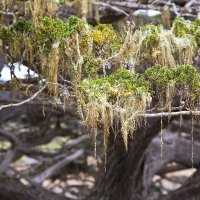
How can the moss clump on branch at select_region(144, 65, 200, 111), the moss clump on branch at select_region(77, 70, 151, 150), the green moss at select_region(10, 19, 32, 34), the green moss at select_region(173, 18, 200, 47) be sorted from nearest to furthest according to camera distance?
the moss clump on branch at select_region(77, 70, 151, 150) → the moss clump on branch at select_region(144, 65, 200, 111) → the green moss at select_region(10, 19, 32, 34) → the green moss at select_region(173, 18, 200, 47)

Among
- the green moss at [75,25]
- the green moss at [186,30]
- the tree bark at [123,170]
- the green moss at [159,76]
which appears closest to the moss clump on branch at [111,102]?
the green moss at [159,76]

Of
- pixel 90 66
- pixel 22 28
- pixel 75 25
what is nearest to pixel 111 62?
pixel 90 66

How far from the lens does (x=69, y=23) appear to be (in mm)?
2963

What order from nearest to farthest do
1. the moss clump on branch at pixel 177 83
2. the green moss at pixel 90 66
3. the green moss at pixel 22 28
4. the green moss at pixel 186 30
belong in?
the moss clump on branch at pixel 177 83 → the green moss at pixel 90 66 → the green moss at pixel 22 28 → the green moss at pixel 186 30

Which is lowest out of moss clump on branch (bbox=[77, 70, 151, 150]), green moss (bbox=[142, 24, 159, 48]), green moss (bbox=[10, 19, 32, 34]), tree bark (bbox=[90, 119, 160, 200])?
tree bark (bbox=[90, 119, 160, 200])

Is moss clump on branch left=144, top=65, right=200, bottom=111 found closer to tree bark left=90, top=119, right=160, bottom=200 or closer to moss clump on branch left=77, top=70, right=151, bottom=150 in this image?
moss clump on branch left=77, top=70, right=151, bottom=150

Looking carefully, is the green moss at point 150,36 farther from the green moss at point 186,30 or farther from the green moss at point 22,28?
the green moss at point 22,28

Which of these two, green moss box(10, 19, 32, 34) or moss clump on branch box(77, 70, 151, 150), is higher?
green moss box(10, 19, 32, 34)

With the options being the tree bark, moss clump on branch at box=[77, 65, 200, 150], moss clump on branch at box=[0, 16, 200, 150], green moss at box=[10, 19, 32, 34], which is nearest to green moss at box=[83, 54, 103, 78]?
moss clump on branch at box=[0, 16, 200, 150]

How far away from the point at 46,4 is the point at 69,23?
494 mm

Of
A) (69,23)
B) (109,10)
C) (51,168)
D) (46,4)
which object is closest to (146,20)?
(109,10)

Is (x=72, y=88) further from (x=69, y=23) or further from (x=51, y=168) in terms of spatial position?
(x=51, y=168)

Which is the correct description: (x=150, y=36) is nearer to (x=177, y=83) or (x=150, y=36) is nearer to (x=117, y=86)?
(x=177, y=83)

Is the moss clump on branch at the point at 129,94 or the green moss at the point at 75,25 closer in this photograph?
the moss clump on branch at the point at 129,94
